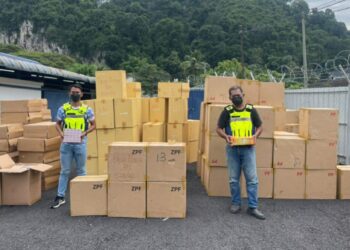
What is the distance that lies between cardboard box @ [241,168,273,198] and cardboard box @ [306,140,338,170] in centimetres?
62

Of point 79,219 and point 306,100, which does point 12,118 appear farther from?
point 306,100

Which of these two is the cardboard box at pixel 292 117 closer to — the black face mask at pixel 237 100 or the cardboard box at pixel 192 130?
the cardboard box at pixel 192 130

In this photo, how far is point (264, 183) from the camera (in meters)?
6.21

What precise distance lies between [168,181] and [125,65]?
155 ft

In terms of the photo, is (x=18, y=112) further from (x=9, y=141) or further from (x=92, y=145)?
(x=92, y=145)

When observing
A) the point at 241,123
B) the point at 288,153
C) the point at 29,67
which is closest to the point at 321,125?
the point at 288,153

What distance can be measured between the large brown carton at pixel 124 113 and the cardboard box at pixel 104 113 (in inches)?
3.2

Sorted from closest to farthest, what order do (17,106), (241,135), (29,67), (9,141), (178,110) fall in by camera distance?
(241,135)
(9,141)
(17,106)
(178,110)
(29,67)

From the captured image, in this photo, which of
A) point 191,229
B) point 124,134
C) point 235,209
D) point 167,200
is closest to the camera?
point 191,229

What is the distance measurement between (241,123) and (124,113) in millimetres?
2941

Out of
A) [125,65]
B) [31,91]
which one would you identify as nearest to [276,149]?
[31,91]

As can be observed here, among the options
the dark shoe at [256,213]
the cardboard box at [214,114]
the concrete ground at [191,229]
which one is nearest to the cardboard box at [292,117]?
the cardboard box at [214,114]

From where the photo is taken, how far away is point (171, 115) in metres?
9.37

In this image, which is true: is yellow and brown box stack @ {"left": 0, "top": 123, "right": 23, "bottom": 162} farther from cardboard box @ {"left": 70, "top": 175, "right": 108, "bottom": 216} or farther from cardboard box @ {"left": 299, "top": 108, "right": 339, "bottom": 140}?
cardboard box @ {"left": 299, "top": 108, "right": 339, "bottom": 140}
